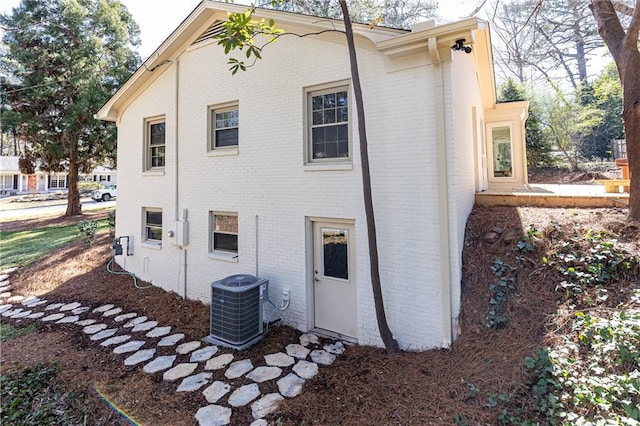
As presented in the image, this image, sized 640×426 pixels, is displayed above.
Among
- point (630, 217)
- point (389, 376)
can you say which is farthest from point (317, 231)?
point (630, 217)

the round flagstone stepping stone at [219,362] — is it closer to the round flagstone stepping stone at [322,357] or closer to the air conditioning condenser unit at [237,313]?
the air conditioning condenser unit at [237,313]

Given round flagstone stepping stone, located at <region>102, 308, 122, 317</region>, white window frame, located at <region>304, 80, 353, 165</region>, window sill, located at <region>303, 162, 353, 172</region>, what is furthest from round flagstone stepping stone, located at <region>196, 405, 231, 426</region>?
round flagstone stepping stone, located at <region>102, 308, 122, 317</region>

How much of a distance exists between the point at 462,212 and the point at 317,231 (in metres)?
2.54

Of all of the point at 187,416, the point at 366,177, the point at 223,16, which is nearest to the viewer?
the point at 187,416

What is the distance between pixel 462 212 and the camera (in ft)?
17.5

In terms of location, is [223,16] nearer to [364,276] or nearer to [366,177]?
[366,177]

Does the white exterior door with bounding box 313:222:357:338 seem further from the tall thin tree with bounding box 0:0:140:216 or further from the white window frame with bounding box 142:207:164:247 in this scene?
the tall thin tree with bounding box 0:0:140:216

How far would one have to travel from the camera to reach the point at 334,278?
5746mm

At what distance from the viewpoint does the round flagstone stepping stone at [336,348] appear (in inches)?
200

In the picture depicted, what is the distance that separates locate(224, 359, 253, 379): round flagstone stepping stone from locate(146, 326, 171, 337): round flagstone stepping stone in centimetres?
194

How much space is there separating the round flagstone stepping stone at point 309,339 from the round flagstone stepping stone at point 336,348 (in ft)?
0.84

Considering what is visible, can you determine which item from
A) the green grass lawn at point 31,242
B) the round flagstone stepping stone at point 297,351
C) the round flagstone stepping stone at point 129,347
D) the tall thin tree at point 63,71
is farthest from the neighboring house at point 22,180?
the round flagstone stepping stone at point 297,351

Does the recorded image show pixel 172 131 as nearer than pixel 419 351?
No

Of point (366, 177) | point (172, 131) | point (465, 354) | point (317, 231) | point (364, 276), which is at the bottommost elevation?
point (465, 354)
